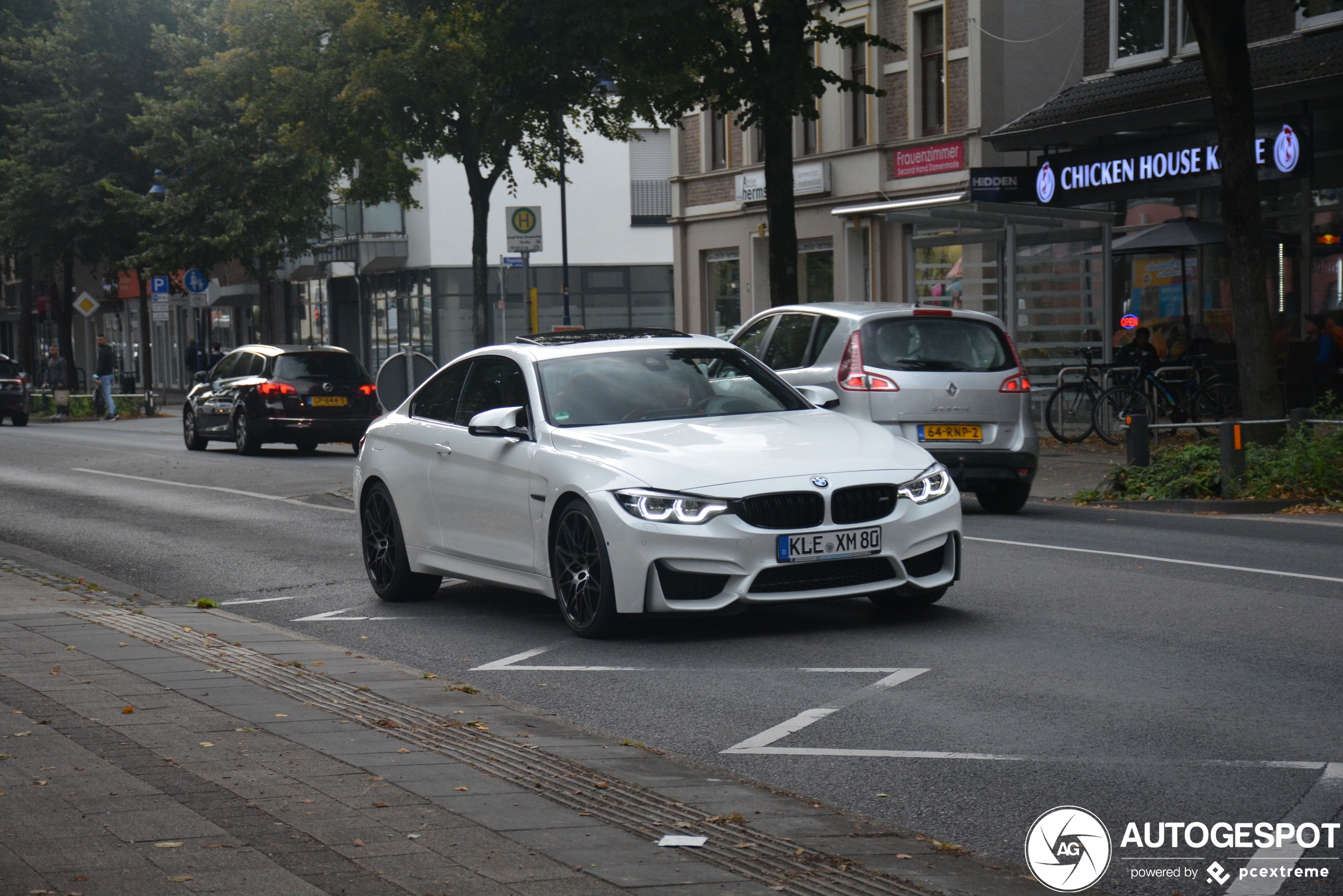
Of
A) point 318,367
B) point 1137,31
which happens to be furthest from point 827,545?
point 1137,31

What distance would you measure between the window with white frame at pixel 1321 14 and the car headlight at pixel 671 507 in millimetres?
17742

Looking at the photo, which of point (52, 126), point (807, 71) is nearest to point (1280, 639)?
point (807, 71)

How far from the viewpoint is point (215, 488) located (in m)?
20.0

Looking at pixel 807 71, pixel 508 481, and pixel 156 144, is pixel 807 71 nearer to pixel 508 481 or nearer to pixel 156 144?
pixel 508 481

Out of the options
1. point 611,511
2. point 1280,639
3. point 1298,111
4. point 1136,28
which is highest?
point 1136,28

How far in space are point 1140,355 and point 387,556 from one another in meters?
16.0

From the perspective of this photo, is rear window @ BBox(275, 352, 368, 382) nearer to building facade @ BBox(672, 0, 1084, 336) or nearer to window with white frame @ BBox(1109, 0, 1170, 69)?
building facade @ BBox(672, 0, 1084, 336)

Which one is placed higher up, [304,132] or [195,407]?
[304,132]

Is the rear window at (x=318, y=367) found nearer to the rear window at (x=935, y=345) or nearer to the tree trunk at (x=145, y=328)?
the rear window at (x=935, y=345)

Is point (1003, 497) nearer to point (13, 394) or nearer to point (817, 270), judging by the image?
point (817, 270)

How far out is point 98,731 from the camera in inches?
244

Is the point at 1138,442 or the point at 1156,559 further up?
the point at 1138,442

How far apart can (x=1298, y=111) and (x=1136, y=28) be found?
201 inches

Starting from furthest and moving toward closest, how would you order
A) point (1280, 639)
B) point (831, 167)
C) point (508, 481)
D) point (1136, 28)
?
point (831, 167) < point (1136, 28) < point (508, 481) < point (1280, 639)
